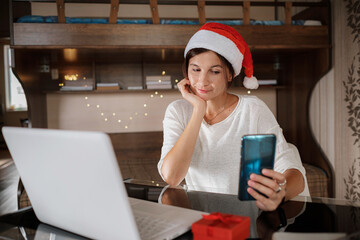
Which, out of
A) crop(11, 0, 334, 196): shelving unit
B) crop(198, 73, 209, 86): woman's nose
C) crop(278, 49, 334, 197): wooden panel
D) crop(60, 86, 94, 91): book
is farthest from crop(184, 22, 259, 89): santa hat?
crop(60, 86, 94, 91): book

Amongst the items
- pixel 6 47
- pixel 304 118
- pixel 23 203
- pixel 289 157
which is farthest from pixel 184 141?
pixel 6 47

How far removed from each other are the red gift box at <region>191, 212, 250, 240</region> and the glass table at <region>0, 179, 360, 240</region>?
0.20ft

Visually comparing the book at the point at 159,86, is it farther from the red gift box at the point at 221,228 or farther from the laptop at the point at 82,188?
the red gift box at the point at 221,228

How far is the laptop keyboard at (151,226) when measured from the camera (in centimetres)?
67

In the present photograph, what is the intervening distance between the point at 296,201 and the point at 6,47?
7.67 meters

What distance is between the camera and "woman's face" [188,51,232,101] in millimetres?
1325

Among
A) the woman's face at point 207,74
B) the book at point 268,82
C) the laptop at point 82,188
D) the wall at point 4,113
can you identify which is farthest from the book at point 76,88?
Answer: the wall at point 4,113

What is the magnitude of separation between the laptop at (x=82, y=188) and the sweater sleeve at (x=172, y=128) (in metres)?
0.52

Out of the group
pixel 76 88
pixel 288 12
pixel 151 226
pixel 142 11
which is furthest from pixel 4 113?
pixel 151 226

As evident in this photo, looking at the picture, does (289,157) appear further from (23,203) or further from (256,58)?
(256,58)

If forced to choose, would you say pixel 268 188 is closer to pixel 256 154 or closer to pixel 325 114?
pixel 256 154

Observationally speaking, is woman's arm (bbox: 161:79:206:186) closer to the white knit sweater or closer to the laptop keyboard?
the white knit sweater

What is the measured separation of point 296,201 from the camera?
3.27 ft

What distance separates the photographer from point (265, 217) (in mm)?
831
